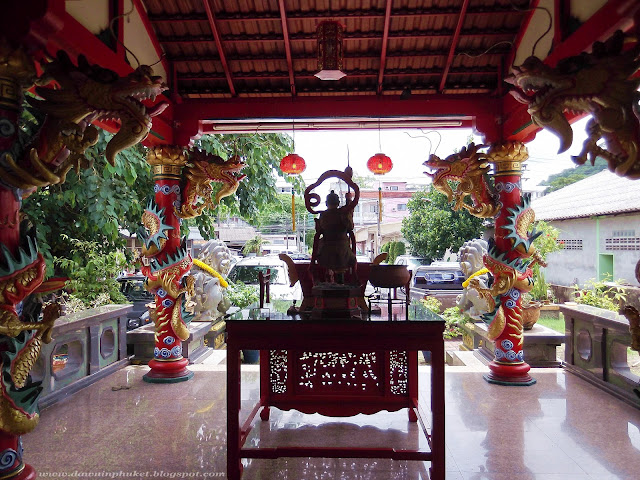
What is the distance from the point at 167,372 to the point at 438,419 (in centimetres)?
381

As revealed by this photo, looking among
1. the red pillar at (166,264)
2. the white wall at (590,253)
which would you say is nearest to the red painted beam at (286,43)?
the red pillar at (166,264)

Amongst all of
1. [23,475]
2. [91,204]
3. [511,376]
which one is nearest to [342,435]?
[23,475]

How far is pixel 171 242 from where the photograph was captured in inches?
232

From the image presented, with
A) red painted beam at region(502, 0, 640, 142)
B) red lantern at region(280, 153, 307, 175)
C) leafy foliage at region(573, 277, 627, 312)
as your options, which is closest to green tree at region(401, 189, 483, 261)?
leafy foliage at region(573, 277, 627, 312)

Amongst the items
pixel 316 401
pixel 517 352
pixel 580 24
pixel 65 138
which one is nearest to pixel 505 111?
pixel 580 24

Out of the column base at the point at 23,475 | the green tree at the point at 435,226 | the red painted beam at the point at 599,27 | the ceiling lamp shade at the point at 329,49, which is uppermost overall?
the ceiling lamp shade at the point at 329,49

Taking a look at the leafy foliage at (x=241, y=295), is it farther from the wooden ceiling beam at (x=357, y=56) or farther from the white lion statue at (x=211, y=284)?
the wooden ceiling beam at (x=357, y=56)

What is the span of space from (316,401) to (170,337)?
2.64m

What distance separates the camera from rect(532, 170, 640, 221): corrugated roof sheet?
35.5 ft

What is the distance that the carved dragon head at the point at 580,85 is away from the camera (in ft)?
9.13

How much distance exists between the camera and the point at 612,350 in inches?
207

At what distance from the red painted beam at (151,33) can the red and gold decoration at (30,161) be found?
6.96 ft

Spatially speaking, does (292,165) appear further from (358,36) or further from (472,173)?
(472,173)

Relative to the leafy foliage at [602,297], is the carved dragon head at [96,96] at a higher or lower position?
higher
